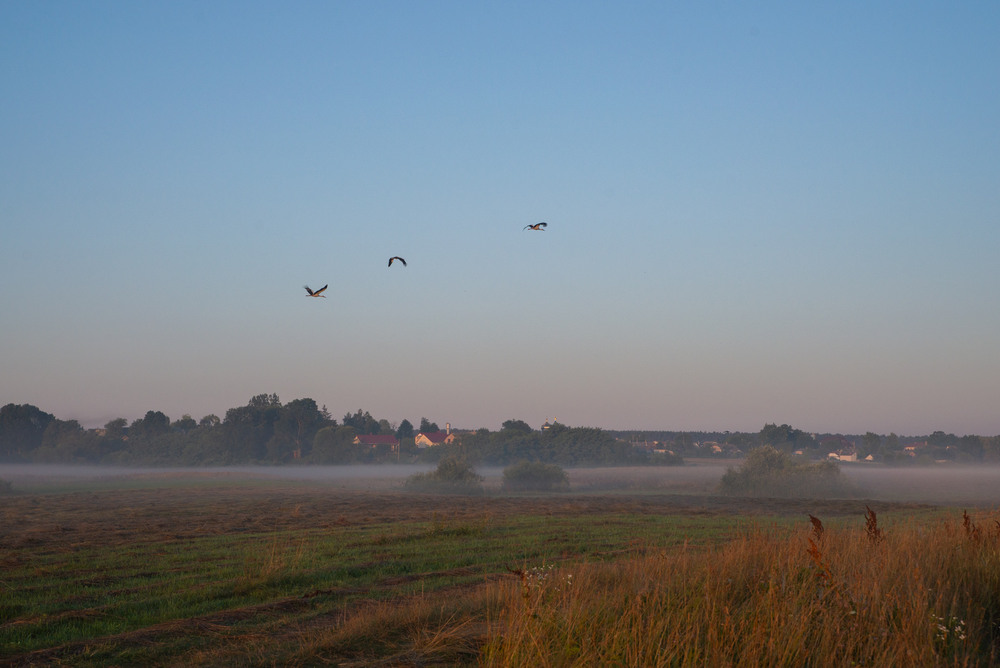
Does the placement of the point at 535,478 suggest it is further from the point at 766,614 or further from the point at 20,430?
the point at 20,430

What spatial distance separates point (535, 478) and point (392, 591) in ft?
186

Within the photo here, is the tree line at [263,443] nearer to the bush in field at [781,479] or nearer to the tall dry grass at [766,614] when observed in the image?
the bush in field at [781,479]

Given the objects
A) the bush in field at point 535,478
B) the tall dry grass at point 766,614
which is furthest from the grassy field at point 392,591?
the bush in field at point 535,478

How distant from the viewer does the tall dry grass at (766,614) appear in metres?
6.21

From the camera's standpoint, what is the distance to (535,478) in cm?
6862

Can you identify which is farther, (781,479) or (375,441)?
(375,441)

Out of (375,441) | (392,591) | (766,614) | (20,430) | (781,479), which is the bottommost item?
(781,479)

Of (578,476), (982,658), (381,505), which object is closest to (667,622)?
(982,658)

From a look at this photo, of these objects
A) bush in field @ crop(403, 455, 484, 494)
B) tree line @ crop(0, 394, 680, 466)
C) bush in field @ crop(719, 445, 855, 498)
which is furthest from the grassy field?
tree line @ crop(0, 394, 680, 466)

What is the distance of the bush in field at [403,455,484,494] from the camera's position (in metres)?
62.1

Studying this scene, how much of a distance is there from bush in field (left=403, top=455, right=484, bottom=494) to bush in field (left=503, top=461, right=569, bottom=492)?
4697 millimetres

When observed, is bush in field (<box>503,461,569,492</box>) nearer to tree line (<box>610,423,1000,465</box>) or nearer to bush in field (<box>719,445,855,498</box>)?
bush in field (<box>719,445,855,498</box>)

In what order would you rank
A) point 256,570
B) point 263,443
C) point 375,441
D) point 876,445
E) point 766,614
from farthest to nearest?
point 876,445 < point 375,441 < point 263,443 < point 256,570 < point 766,614

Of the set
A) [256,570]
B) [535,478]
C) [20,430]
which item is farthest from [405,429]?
[256,570]
